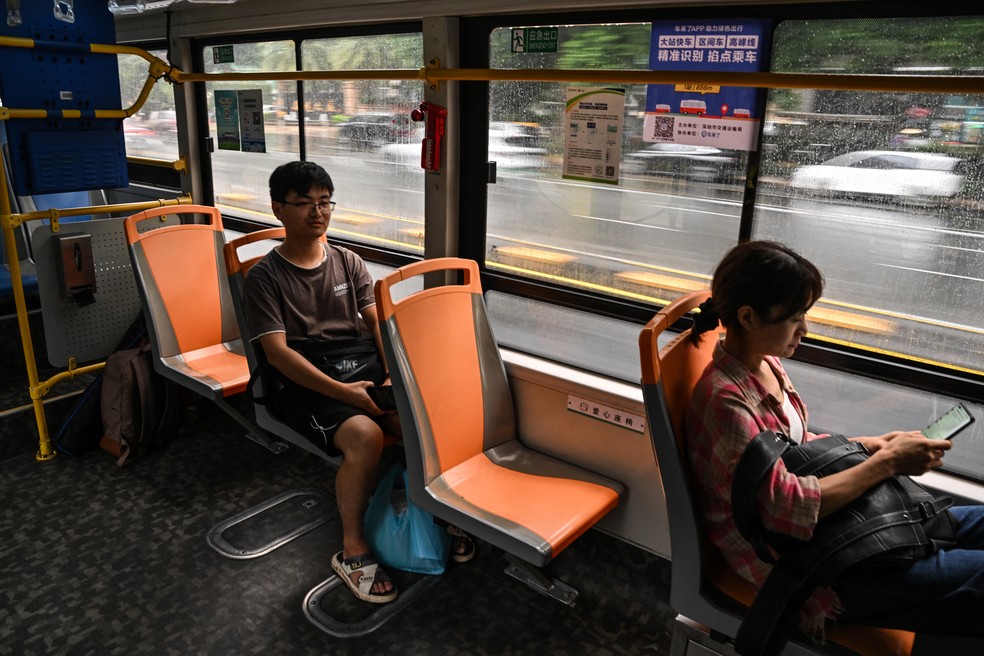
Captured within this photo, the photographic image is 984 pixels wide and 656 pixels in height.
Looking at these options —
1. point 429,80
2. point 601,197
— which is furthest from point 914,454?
point 429,80

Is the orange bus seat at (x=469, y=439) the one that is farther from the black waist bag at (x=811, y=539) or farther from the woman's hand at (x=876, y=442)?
the woman's hand at (x=876, y=442)

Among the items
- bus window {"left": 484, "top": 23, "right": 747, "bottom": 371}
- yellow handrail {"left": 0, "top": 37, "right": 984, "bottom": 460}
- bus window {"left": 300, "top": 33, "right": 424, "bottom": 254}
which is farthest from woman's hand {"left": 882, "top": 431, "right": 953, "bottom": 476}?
bus window {"left": 300, "top": 33, "right": 424, "bottom": 254}

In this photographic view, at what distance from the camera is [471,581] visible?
286 centimetres

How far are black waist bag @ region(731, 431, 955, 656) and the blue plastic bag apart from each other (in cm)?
146

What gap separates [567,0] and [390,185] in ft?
4.38

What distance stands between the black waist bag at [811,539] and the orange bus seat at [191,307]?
239cm

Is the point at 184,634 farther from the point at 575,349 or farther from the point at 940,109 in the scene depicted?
the point at 940,109

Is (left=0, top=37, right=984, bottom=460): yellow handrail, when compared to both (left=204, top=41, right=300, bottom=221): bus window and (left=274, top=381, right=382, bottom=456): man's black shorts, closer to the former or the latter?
(left=204, top=41, right=300, bottom=221): bus window

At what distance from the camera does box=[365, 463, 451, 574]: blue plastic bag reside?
2.85 m

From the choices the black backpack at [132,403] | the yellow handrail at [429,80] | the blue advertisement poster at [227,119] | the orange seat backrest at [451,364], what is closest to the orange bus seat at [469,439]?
the orange seat backrest at [451,364]

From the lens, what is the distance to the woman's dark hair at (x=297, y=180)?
2932 mm

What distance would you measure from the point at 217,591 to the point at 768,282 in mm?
2276

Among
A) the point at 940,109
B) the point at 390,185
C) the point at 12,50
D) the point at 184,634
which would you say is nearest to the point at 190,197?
the point at 12,50

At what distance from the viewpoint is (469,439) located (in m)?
2.66
